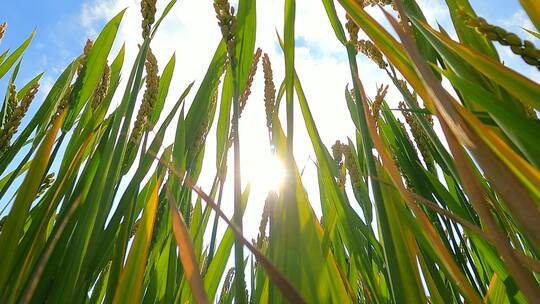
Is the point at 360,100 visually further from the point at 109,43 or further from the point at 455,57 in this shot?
the point at 109,43

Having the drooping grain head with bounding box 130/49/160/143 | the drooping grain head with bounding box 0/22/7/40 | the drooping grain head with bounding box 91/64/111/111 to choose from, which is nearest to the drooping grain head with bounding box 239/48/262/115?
Answer: the drooping grain head with bounding box 130/49/160/143

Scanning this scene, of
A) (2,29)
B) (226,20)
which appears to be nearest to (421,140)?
(226,20)

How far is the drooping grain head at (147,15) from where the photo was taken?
2.90 ft

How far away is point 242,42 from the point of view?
834 millimetres

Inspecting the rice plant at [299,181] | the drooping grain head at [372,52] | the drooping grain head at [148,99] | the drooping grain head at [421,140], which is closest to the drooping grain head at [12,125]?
the rice plant at [299,181]

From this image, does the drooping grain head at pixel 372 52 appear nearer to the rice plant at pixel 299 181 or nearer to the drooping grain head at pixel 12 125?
the rice plant at pixel 299 181

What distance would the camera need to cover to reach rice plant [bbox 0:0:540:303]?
16.6 inches

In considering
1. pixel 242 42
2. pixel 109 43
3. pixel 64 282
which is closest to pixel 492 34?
pixel 242 42

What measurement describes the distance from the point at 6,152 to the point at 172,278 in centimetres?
48

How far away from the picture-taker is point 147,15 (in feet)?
2.91

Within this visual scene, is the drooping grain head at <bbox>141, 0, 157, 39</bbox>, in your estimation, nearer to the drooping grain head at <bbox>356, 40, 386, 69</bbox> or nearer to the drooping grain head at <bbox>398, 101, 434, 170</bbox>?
the drooping grain head at <bbox>356, 40, 386, 69</bbox>

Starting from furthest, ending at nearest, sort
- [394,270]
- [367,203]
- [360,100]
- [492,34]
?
[367,203]
[360,100]
[394,270]
[492,34]

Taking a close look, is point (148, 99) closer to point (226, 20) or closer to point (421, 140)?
point (226, 20)

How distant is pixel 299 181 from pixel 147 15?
18.3 inches
